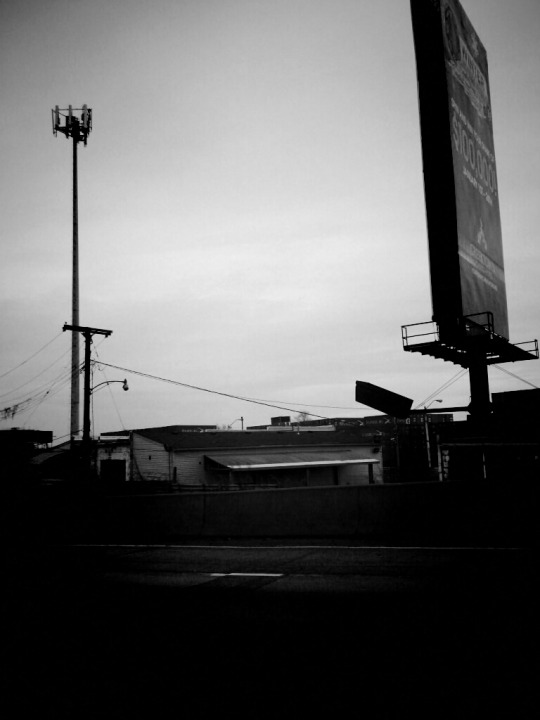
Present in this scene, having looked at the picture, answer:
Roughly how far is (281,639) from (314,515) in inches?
312

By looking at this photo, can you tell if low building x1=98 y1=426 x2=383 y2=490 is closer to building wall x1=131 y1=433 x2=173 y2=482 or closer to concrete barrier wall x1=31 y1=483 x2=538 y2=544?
building wall x1=131 y1=433 x2=173 y2=482

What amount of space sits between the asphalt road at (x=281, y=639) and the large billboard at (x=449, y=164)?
37.2 ft

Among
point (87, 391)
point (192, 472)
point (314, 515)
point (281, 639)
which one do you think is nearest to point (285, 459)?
point (192, 472)

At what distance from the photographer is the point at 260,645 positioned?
17.0ft

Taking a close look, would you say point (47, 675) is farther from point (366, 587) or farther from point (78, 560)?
point (78, 560)

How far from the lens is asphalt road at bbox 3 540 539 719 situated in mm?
3916

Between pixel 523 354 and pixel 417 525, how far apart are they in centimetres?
1674

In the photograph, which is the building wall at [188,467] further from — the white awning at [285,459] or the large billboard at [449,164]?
the large billboard at [449,164]

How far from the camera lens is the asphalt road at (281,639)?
12.8 ft

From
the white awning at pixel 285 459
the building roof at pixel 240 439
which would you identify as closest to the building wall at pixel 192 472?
the building roof at pixel 240 439

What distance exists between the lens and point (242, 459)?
40625mm

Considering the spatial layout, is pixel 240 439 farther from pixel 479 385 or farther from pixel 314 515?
pixel 314 515

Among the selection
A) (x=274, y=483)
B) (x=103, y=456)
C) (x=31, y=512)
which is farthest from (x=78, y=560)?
(x=103, y=456)

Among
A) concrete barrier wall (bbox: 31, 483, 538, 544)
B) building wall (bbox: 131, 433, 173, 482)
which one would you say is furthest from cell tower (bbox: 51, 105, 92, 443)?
concrete barrier wall (bbox: 31, 483, 538, 544)
